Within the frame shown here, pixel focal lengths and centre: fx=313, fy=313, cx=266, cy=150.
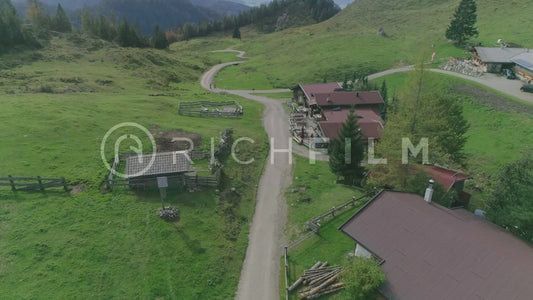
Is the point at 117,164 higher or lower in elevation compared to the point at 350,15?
lower

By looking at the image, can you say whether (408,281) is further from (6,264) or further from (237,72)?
(237,72)

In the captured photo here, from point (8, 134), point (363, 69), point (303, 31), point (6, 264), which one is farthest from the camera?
point (303, 31)

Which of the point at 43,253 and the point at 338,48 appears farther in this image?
the point at 338,48

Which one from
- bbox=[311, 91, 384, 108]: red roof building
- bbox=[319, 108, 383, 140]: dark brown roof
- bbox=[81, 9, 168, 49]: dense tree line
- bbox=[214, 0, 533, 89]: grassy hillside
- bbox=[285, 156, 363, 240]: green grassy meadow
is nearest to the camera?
bbox=[285, 156, 363, 240]: green grassy meadow

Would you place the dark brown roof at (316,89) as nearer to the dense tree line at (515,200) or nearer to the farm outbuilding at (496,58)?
the farm outbuilding at (496,58)

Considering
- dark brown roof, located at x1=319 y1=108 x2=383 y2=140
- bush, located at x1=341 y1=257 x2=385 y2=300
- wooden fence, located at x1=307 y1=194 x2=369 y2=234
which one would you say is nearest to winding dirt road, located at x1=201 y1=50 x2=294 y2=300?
wooden fence, located at x1=307 y1=194 x2=369 y2=234

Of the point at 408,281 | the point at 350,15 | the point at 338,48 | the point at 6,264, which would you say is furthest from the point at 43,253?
the point at 350,15

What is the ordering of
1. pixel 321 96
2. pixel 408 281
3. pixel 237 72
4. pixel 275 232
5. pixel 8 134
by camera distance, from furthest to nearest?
1. pixel 237 72
2. pixel 321 96
3. pixel 8 134
4. pixel 275 232
5. pixel 408 281

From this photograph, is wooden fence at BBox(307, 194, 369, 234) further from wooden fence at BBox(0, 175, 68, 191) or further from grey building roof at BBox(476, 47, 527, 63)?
grey building roof at BBox(476, 47, 527, 63)
